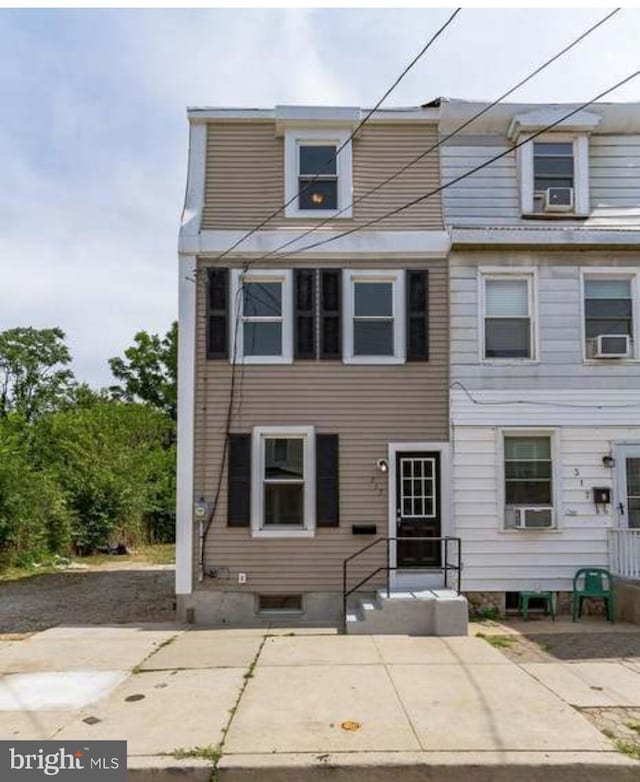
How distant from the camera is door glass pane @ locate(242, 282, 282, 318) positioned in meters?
9.38

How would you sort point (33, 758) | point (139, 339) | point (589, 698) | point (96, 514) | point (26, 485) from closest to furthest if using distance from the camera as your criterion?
point (33, 758)
point (589, 698)
point (26, 485)
point (96, 514)
point (139, 339)

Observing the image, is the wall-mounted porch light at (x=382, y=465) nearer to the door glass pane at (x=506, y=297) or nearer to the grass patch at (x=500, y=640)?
the grass patch at (x=500, y=640)

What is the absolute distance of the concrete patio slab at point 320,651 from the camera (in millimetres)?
6496

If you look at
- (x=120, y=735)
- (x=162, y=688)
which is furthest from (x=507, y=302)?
(x=120, y=735)

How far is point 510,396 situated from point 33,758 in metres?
7.24

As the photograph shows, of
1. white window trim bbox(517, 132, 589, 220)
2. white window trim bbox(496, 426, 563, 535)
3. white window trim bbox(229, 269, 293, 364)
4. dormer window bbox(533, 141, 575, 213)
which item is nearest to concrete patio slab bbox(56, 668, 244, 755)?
white window trim bbox(229, 269, 293, 364)

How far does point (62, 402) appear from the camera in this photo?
115ft

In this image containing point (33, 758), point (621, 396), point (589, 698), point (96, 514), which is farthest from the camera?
point (96, 514)

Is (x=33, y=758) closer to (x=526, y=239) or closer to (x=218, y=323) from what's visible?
(x=218, y=323)

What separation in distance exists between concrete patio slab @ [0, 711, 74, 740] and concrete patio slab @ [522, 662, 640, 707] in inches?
161

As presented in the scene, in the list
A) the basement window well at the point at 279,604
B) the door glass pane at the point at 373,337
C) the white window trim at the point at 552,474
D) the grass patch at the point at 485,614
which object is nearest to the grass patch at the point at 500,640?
the grass patch at the point at 485,614

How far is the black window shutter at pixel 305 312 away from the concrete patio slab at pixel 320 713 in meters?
4.53

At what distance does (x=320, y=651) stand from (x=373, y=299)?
5.05 metres

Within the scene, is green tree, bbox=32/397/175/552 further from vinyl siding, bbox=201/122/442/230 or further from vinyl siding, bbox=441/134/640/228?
vinyl siding, bbox=441/134/640/228
